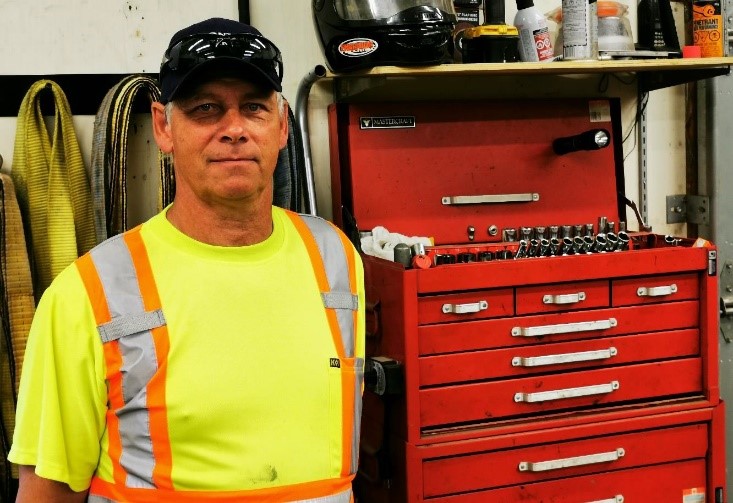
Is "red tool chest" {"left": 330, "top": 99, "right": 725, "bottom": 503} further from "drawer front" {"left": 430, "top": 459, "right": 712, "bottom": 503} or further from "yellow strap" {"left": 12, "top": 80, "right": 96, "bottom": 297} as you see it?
"yellow strap" {"left": 12, "top": 80, "right": 96, "bottom": 297}

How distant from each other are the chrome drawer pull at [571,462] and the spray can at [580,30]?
0.98 metres

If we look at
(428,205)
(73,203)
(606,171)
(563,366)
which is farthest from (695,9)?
(73,203)

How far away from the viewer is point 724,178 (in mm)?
2623

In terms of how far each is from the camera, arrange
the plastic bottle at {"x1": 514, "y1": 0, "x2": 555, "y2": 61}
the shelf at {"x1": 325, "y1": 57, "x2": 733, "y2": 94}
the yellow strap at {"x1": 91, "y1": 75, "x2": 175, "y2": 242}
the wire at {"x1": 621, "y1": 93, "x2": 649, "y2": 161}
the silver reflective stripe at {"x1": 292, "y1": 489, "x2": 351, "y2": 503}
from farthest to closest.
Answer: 1. the wire at {"x1": 621, "y1": 93, "x2": 649, "y2": 161}
2. the plastic bottle at {"x1": 514, "y1": 0, "x2": 555, "y2": 61}
3. the yellow strap at {"x1": 91, "y1": 75, "x2": 175, "y2": 242}
4. the shelf at {"x1": 325, "y1": 57, "x2": 733, "y2": 94}
5. the silver reflective stripe at {"x1": 292, "y1": 489, "x2": 351, "y2": 503}

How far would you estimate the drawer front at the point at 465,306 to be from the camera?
187 cm

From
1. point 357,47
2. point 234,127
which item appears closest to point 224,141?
point 234,127

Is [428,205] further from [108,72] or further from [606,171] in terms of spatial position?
[108,72]

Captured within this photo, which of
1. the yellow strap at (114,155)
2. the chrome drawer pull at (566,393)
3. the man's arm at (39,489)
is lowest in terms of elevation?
the chrome drawer pull at (566,393)

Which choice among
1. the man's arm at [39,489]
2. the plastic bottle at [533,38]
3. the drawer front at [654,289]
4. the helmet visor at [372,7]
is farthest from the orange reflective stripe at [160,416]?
the plastic bottle at [533,38]

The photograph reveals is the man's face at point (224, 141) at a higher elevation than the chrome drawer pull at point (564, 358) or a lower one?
higher

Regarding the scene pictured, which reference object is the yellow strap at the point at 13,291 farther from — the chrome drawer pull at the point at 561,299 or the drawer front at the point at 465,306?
the chrome drawer pull at the point at 561,299

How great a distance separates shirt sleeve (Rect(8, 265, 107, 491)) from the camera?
1258 millimetres

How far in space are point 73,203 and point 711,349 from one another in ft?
5.30

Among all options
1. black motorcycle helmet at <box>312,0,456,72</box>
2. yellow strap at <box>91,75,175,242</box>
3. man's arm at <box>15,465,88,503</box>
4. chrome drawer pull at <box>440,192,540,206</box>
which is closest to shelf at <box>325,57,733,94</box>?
black motorcycle helmet at <box>312,0,456,72</box>
